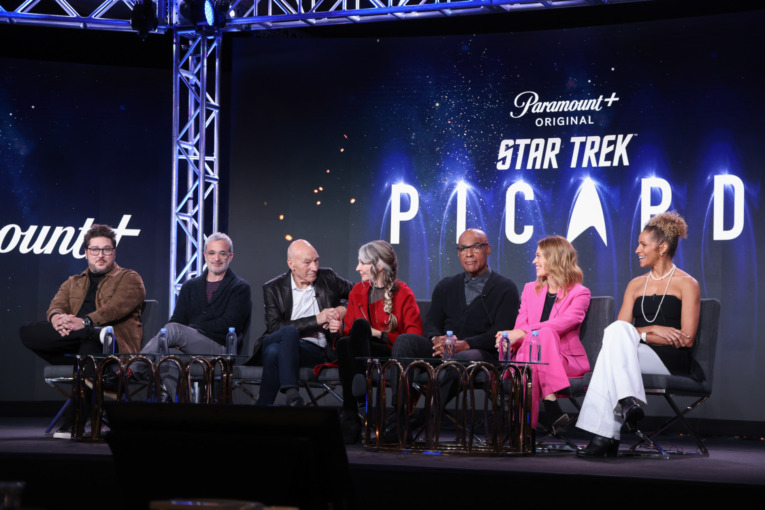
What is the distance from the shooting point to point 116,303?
5.83m

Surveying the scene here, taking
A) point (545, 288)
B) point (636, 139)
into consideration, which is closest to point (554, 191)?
point (636, 139)

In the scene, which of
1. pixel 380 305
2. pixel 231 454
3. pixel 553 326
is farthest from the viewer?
pixel 380 305

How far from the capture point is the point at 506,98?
7625 millimetres

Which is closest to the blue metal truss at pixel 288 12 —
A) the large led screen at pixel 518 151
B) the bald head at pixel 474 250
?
the large led screen at pixel 518 151

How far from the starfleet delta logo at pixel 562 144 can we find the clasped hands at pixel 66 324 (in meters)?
3.40

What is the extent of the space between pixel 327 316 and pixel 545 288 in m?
1.27

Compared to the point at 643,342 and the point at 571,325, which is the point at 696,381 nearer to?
the point at 643,342

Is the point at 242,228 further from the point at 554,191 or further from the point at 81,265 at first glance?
the point at 554,191

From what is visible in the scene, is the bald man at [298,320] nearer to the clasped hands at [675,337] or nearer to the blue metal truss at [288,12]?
the clasped hands at [675,337]

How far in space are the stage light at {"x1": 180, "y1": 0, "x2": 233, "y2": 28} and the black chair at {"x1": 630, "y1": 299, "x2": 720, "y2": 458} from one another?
4.01 metres

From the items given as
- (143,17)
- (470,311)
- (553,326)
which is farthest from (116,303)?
(553,326)

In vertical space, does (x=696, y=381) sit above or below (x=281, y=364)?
below

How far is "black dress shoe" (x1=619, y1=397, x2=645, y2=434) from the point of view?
15.4ft

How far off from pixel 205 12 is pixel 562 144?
2.81 meters
